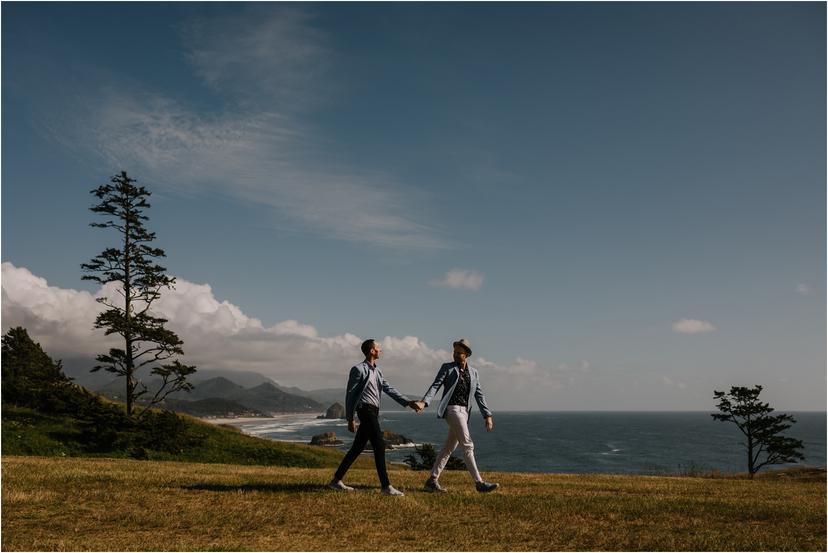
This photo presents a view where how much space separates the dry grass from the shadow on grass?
0.06ft

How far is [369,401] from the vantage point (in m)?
11.1

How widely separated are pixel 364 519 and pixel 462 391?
3.23 meters

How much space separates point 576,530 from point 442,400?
143 inches

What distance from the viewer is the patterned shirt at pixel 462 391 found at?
11.4 m

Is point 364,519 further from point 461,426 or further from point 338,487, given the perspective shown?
point 461,426

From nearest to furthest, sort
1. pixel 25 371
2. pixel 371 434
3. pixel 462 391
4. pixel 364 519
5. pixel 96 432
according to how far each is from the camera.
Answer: pixel 364 519
pixel 371 434
pixel 462 391
pixel 96 432
pixel 25 371

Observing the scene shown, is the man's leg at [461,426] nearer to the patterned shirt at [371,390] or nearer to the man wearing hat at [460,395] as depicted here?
the man wearing hat at [460,395]

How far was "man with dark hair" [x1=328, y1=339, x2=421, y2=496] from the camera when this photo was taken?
35.8 feet

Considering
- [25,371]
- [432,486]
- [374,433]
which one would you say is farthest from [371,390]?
[25,371]

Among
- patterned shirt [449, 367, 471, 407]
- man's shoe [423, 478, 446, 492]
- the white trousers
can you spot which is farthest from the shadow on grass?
patterned shirt [449, 367, 471, 407]

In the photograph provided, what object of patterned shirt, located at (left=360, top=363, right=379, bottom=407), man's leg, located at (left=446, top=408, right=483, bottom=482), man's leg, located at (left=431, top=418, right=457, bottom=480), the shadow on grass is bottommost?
the shadow on grass

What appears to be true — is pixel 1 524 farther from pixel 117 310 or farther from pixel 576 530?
pixel 117 310

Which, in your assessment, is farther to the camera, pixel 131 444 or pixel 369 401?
pixel 131 444

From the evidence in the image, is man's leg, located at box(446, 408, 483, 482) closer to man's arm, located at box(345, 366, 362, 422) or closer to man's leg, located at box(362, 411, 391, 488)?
man's leg, located at box(362, 411, 391, 488)
